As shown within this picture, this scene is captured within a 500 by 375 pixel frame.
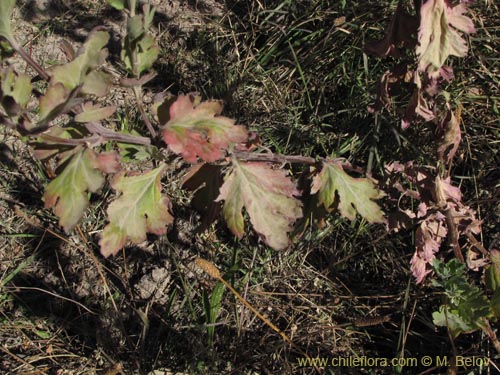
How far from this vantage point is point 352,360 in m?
2.33

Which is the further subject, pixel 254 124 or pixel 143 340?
pixel 254 124

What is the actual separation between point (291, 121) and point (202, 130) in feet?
3.49

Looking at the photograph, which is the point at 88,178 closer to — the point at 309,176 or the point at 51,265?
the point at 309,176

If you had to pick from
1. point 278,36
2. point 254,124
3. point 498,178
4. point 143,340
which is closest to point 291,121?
point 254,124

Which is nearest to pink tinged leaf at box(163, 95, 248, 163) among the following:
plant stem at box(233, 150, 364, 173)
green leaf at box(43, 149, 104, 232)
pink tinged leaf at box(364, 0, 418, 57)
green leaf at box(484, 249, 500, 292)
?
plant stem at box(233, 150, 364, 173)

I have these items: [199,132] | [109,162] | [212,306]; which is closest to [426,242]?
[212,306]

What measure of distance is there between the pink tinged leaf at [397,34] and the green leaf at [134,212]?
0.82 metres

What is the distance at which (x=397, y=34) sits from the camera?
1.89 metres

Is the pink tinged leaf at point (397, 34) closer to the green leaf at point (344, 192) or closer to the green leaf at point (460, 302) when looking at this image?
the green leaf at point (344, 192)

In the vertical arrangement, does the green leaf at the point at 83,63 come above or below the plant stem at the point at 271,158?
above

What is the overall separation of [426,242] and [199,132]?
3.41ft

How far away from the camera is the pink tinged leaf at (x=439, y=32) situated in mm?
1708

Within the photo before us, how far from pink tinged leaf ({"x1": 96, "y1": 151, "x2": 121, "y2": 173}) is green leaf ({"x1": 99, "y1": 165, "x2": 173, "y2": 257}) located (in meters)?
0.09

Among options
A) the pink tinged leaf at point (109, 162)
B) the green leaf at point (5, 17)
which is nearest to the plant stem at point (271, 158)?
the pink tinged leaf at point (109, 162)
